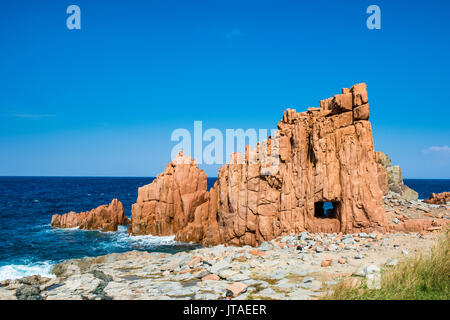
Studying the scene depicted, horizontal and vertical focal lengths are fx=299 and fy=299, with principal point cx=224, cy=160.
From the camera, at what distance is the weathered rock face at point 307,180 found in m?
19.7

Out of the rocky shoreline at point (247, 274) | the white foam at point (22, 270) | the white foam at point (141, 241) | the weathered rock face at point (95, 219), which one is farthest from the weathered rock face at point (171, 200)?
the rocky shoreline at point (247, 274)

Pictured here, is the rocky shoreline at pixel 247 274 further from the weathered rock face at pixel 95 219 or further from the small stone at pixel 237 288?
the weathered rock face at pixel 95 219

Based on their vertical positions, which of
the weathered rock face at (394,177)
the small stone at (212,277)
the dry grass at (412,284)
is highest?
the weathered rock face at (394,177)

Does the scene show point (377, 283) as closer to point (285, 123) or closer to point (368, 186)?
point (368, 186)

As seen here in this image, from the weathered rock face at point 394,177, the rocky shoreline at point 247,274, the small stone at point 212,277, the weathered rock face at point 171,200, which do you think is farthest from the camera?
the weathered rock face at point 394,177

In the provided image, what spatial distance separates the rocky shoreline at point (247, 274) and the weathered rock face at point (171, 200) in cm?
1806

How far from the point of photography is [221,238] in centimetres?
2722

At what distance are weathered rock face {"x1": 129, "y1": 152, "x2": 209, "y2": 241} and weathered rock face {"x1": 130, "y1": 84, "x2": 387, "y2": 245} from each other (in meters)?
6.92

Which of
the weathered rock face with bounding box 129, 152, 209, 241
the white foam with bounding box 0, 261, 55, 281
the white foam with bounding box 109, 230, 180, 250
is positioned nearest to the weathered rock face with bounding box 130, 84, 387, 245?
the white foam with bounding box 109, 230, 180, 250

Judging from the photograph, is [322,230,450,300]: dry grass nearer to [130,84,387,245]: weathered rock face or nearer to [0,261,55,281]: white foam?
[130,84,387,245]: weathered rock face

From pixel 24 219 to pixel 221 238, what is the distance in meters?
38.0

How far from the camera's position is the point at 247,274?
12055 millimetres

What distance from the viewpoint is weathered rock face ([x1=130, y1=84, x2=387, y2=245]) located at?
774 inches
